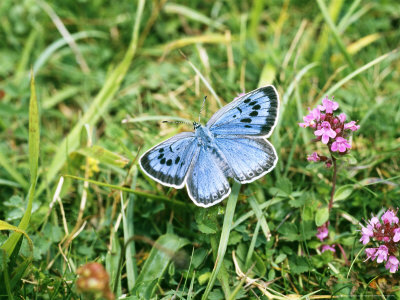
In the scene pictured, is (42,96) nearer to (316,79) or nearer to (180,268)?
(180,268)

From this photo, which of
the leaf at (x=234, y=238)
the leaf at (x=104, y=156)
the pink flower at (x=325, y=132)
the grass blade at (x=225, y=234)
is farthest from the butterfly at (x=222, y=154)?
the leaf at (x=104, y=156)

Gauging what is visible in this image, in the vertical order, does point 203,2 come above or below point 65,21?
above

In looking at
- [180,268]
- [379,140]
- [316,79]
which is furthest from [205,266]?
[316,79]

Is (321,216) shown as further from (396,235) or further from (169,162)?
(169,162)

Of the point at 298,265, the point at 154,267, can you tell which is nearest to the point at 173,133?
the point at 154,267

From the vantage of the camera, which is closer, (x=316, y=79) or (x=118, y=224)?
(x=118, y=224)

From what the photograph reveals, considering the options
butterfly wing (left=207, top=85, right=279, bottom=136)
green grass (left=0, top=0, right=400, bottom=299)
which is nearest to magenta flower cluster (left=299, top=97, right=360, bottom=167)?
green grass (left=0, top=0, right=400, bottom=299)

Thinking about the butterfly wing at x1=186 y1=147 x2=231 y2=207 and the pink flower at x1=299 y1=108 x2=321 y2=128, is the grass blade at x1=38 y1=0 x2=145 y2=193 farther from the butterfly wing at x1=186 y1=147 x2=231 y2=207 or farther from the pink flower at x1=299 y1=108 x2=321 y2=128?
the pink flower at x1=299 y1=108 x2=321 y2=128
